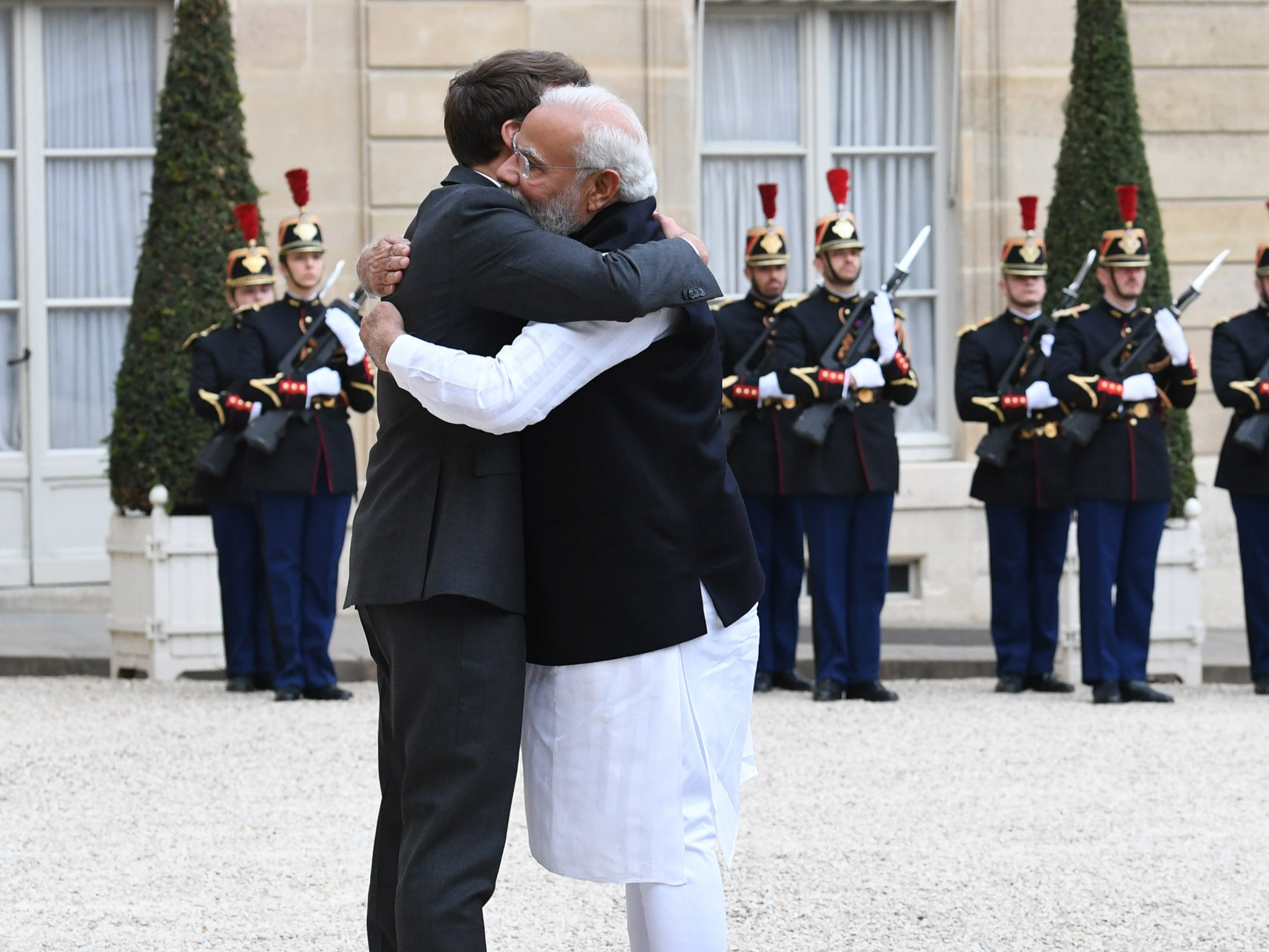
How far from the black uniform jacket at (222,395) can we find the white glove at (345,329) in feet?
1.44

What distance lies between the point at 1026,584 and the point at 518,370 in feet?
19.7

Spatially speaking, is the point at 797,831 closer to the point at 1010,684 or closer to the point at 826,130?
the point at 1010,684

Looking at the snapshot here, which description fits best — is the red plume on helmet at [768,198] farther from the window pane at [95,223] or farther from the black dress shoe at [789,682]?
the window pane at [95,223]

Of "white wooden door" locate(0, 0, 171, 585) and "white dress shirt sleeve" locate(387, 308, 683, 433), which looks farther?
"white wooden door" locate(0, 0, 171, 585)

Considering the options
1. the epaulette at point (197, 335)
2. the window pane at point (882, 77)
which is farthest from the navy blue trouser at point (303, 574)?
the window pane at point (882, 77)

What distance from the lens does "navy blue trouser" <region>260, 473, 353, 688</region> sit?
8.20 meters

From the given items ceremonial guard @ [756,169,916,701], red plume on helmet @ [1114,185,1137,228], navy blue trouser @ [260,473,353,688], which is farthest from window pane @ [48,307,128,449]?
red plume on helmet @ [1114,185,1137,228]

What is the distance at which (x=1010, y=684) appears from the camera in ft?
27.9

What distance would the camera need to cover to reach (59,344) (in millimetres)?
11219

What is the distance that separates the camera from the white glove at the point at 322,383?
8305mm

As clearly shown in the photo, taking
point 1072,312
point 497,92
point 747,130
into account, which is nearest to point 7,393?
point 747,130

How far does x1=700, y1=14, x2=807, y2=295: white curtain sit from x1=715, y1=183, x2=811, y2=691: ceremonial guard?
2.72 meters

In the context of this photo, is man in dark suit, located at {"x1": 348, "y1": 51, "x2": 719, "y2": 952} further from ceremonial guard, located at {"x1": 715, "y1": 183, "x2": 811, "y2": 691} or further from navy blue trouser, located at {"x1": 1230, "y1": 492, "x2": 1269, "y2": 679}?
navy blue trouser, located at {"x1": 1230, "y1": 492, "x2": 1269, "y2": 679}

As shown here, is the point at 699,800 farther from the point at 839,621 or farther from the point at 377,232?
the point at 377,232
